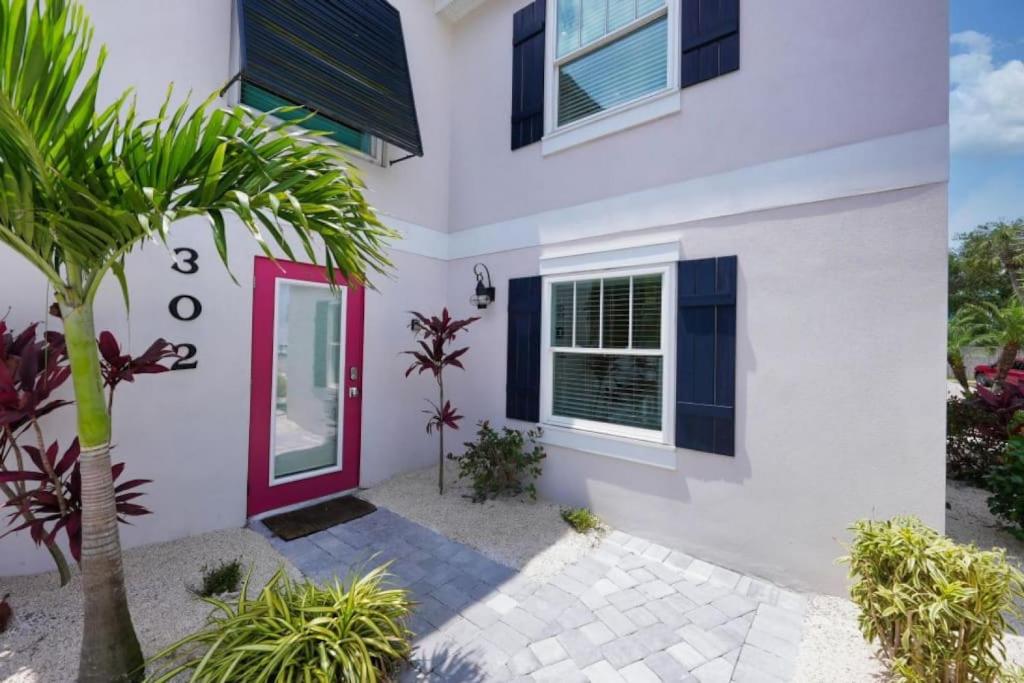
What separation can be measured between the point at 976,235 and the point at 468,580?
33956 mm

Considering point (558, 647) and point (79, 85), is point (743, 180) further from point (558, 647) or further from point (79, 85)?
point (79, 85)

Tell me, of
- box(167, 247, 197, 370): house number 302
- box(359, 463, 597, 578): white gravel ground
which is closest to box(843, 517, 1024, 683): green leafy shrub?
box(359, 463, 597, 578): white gravel ground

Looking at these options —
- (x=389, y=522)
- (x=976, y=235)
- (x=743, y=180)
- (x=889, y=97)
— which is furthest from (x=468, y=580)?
(x=976, y=235)

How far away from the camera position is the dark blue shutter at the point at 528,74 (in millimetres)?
5223

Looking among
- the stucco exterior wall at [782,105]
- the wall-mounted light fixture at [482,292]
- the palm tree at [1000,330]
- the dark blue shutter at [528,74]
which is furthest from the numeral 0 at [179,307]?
the palm tree at [1000,330]

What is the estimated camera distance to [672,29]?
4270mm

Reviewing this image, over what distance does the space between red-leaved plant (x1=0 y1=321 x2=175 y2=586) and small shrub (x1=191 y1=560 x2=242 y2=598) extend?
2.59 ft

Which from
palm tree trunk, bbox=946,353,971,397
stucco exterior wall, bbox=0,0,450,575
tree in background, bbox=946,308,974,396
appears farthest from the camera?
tree in background, bbox=946,308,974,396

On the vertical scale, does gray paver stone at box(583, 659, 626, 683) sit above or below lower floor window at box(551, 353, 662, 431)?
below

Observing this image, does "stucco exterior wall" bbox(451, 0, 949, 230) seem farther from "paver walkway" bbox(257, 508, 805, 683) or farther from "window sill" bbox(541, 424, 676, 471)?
"paver walkway" bbox(257, 508, 805, 683)

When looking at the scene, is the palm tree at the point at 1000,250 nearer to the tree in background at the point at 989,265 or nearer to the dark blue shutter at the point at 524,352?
the tree in background at the point at 989,265

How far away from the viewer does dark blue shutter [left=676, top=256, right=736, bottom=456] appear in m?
3.85

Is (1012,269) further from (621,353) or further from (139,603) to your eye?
(139,603)

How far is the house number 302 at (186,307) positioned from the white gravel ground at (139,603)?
156 cm
